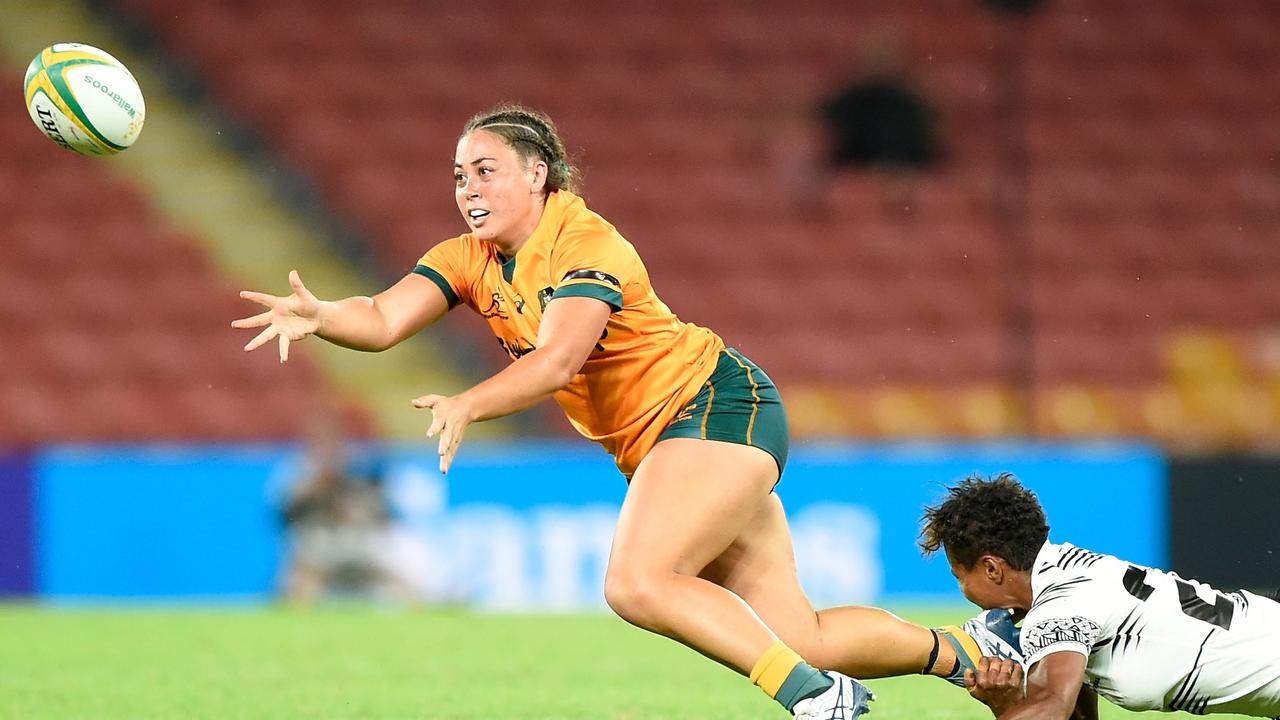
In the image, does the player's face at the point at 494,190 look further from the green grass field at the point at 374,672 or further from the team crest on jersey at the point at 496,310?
the green grass field at the point at 374,672

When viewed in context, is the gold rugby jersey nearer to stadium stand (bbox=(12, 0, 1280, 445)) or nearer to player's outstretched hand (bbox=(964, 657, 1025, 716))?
player's outstretched hand (bbox=(964, 657, 1025, 716))

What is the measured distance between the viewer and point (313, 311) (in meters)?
4.73

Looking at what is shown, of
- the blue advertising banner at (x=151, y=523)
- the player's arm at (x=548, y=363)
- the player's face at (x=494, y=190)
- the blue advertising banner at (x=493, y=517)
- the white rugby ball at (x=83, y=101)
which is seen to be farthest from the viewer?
the blue advertising banner at (x=151, y=523)

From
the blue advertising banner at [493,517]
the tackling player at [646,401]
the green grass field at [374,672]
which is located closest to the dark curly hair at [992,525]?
the tackling player at [646,401]

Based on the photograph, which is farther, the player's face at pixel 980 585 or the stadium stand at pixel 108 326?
the stadium stand at pixel 108 326

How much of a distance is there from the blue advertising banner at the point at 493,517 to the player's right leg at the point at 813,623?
17.9 feet

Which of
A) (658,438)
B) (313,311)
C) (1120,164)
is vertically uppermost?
(1120,164)

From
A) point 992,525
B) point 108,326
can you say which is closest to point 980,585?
point 992,525

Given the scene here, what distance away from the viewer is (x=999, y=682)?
438cm

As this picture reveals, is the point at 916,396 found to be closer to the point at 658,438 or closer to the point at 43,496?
the point at 43,496

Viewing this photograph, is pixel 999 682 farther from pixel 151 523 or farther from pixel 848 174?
pixel 848 174

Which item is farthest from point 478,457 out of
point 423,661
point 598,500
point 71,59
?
point 71,59

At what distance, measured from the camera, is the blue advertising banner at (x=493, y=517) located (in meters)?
10.5

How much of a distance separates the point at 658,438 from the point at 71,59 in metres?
2.33
